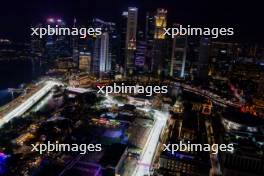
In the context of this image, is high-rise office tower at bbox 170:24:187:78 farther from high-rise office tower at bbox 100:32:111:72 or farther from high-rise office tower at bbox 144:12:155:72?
high-rise office tower at bbox 100:32:111:72

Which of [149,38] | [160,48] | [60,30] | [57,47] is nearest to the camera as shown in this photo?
[60,30]

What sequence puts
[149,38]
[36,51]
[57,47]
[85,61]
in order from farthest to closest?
[36,51] → [57,47] → [85,61] → [149,38]

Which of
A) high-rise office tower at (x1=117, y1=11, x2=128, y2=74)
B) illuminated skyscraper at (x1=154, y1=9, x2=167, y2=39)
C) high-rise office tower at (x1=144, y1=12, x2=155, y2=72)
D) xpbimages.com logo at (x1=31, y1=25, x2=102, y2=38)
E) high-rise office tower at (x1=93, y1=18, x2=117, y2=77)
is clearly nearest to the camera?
xpbimages.com logo at (x1=31, y1=25, x2=102, y2=38)

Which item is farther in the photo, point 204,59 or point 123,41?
point 123,41

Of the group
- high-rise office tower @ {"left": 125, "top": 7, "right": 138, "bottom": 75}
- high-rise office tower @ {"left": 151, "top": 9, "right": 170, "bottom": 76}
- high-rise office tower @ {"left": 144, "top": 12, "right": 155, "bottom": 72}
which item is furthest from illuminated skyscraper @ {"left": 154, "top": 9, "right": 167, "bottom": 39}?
high-rise office tower @ {"left": 125, "top": 7, "right": 138, "bottom": 75}

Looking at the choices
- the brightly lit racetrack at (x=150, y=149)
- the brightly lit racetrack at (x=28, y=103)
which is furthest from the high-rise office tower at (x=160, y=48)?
the brightly lit racetrack at (x=150, y=149)

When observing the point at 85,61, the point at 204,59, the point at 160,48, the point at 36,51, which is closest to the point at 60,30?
the point at 160,48

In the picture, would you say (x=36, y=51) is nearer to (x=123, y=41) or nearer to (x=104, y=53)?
(x=123, y=41)

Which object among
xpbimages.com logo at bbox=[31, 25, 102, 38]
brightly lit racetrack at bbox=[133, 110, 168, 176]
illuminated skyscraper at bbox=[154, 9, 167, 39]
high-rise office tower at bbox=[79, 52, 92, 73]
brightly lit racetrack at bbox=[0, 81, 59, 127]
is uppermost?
illuminated skyscraper at bbox=[154, 9, 167, 39]
